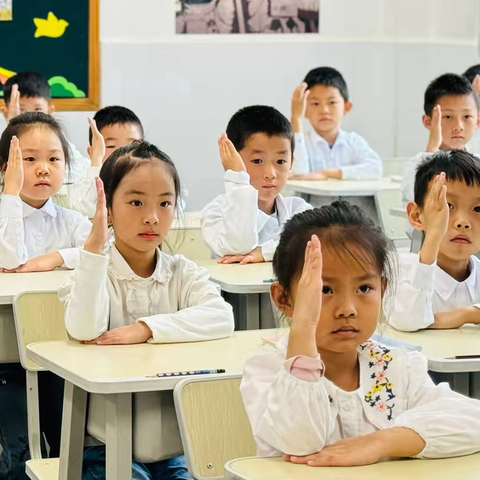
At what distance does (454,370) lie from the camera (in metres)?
2.29

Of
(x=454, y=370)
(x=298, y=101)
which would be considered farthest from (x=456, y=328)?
(x=298, y=101)

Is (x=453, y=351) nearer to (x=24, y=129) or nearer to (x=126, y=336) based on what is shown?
(x=126, y=336)

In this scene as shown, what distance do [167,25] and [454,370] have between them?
490cm

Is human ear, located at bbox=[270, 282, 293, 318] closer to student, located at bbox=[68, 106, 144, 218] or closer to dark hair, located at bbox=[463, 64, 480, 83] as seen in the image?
student, located at bbox=[68, 106, 144, 218]

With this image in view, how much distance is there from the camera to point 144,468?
2.39m

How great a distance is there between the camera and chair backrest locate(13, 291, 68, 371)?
2.79 m

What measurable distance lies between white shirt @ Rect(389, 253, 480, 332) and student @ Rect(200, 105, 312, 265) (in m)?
0.91

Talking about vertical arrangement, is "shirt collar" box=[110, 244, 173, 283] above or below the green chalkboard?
below

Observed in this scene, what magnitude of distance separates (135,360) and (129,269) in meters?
0.40

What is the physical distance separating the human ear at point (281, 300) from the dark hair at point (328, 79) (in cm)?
485

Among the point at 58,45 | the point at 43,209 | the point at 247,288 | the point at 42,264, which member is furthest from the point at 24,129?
the point at 58,45

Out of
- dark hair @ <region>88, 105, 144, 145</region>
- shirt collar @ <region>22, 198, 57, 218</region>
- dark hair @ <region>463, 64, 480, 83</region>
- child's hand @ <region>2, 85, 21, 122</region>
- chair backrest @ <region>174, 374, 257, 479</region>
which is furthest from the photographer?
dark hair @ <region>463, 64, 480, 83</region>

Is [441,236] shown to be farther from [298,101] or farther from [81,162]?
[298,101]

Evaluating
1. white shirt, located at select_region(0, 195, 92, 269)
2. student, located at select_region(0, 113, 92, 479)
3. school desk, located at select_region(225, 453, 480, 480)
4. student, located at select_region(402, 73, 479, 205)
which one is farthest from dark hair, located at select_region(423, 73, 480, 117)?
school desk, located at select_region(225, 453, 480, 480)
